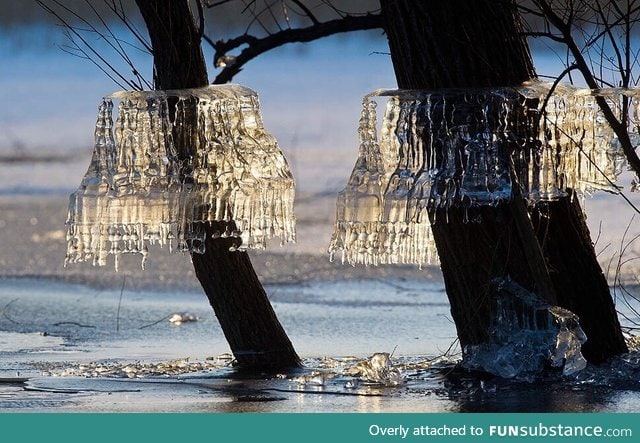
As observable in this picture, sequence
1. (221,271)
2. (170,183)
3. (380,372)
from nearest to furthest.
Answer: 1. (380,372)
2. (170,183)
3. (221,271)

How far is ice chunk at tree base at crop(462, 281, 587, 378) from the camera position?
6.72 m

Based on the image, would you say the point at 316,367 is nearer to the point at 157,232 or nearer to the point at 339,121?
the point at 157,232

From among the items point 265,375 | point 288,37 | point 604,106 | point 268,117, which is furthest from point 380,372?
point 268,117

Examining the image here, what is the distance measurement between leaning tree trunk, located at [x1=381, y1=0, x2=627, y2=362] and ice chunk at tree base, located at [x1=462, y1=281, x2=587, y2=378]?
0.06 metres

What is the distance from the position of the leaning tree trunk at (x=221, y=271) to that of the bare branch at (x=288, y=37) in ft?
2.25

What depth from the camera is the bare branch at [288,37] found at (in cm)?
786

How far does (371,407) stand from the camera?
6.16 meters

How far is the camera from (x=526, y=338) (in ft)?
22.5

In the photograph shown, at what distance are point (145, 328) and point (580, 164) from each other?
355cm

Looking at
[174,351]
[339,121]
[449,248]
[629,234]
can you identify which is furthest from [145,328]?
[339,121]

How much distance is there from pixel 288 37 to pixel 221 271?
1.49 m

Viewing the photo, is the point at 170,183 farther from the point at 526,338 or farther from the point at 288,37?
the point at 526,338

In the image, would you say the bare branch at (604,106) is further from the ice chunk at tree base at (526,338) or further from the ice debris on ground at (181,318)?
the ice debris on ground at (181,318)

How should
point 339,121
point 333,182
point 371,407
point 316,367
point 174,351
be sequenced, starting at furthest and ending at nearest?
point 339,121 → point 333,182 → point 174,351 → point 316,367 → point 371,407
